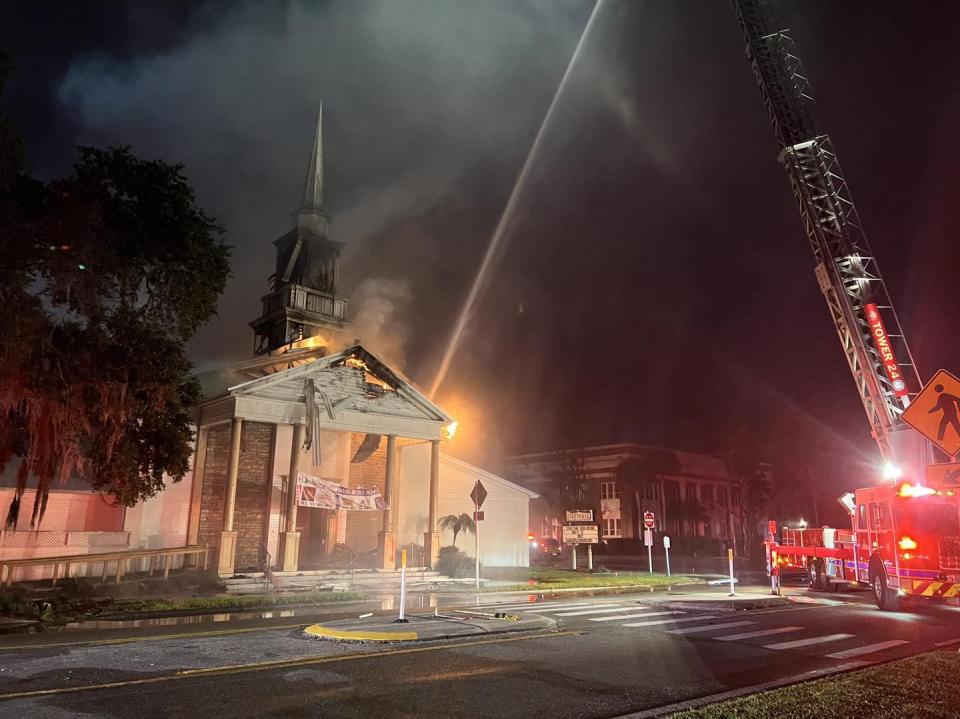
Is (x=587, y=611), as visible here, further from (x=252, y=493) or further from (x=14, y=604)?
(x=252, y=493)

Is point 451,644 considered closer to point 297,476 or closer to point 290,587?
point 290,587

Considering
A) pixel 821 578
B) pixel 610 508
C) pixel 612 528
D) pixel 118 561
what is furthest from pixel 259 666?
pixel 612 528

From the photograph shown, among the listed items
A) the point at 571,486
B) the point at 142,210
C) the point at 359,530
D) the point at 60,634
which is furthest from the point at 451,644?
the point at 571,486

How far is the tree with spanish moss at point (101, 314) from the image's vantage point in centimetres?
1520


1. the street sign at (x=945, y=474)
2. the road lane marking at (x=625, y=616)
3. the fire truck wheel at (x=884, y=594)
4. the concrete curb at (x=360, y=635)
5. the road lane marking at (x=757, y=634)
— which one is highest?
the street sign at (x=945, y=474)

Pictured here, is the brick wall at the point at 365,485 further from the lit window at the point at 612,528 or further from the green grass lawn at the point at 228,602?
the lit window at the point at 612,528

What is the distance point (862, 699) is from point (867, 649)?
4.32 metres

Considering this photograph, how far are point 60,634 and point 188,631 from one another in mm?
2017

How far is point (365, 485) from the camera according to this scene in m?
28.9

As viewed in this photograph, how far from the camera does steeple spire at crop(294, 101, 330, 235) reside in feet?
144

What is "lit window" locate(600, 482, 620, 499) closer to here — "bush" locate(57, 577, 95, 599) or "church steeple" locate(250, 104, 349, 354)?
"church steeple" locate(250, 104, 349, 354)

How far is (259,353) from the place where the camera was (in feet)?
138

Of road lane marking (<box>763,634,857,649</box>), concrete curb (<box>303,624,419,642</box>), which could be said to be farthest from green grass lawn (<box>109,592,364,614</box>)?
road lane marking (<box>763,634,857,649</box>)

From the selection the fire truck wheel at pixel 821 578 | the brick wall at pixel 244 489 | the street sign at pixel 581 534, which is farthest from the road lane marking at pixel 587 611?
the brick wall at pixel 244 489
